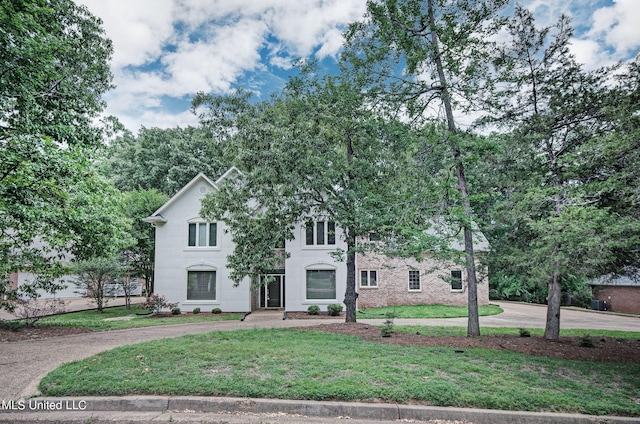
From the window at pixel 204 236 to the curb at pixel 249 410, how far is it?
15.4 m

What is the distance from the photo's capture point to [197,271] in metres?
20.4

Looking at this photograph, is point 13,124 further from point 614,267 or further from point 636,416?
point 614,267

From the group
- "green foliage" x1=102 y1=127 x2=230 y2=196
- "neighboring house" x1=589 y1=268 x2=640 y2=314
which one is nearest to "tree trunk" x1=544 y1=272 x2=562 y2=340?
"neighboring house" x1=589 y1=268 x2=640 y2=314

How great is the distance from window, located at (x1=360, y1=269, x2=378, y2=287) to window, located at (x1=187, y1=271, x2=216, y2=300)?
9.28 meters

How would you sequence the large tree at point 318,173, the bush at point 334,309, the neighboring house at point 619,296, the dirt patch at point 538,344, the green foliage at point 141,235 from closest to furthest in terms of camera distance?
the dirt patch at point 538,344 → the large tree at point 318,173 → the bush at point 334,309 → the neighboring house at point 619,296 → the green foliage at point 141,235

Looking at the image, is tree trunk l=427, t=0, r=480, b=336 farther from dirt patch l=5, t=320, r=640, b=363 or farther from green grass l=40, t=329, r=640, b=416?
green grass l=40, t=329, r=640, b=416

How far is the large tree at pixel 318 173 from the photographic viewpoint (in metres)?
12.3

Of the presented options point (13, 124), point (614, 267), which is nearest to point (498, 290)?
point (614, 267)

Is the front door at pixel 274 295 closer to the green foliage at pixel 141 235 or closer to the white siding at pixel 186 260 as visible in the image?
the white siding at pixel 186 260

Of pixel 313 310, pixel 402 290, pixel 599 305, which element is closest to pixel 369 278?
pixel 402 290

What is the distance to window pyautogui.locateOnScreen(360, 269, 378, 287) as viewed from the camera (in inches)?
917

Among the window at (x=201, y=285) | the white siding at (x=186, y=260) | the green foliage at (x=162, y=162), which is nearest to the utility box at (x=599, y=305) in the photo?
the white siding at (x=186, y=260)

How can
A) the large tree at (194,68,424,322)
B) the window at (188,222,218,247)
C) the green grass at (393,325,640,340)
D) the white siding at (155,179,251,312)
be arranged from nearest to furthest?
the green grass at (393,325,640,340) < the large tree at (194,68,424,322) < the white siding at (155,179,251,312) < the window at (188,222,218,247)

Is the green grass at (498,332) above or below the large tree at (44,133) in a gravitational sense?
below
